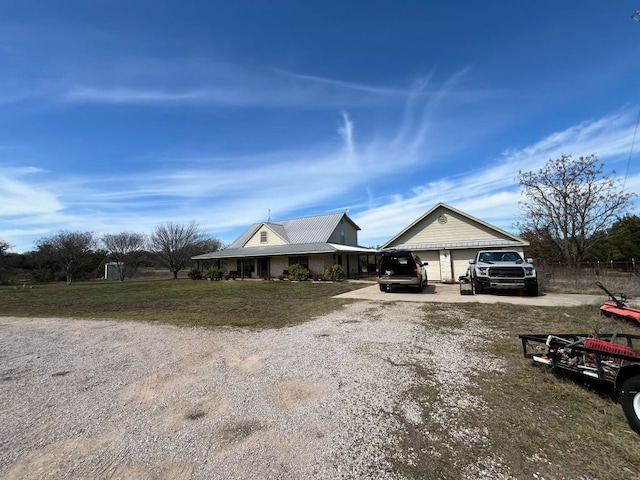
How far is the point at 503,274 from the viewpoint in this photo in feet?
41.6

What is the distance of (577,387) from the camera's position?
12.9 feet

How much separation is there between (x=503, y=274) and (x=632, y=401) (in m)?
10.7

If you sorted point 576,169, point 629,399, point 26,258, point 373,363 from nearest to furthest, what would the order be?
point 629,399 → point 373,363 → point 576,169 → point 26,258

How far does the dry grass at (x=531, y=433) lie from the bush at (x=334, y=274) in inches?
728

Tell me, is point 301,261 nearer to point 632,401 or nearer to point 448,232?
point 448,232

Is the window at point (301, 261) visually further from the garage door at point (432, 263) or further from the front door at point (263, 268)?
the garage door at point (432, 263)

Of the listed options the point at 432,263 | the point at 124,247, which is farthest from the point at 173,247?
the point at 432,263

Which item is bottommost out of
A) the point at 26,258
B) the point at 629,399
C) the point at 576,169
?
the point at 629,399

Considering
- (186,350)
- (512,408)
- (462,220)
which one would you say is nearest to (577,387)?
(512,408)

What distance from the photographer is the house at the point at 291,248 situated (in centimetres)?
2606

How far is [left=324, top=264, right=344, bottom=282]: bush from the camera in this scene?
23234mm

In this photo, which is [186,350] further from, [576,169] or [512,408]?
[576,169]

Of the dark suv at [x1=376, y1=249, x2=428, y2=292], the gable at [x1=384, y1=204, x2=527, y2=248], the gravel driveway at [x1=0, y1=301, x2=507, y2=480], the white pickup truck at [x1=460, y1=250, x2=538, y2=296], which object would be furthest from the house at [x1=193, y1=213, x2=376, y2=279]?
the gravel driveway at [x1=0, y1=301, x2=507, y2=480]

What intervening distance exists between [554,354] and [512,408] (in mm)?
1330
